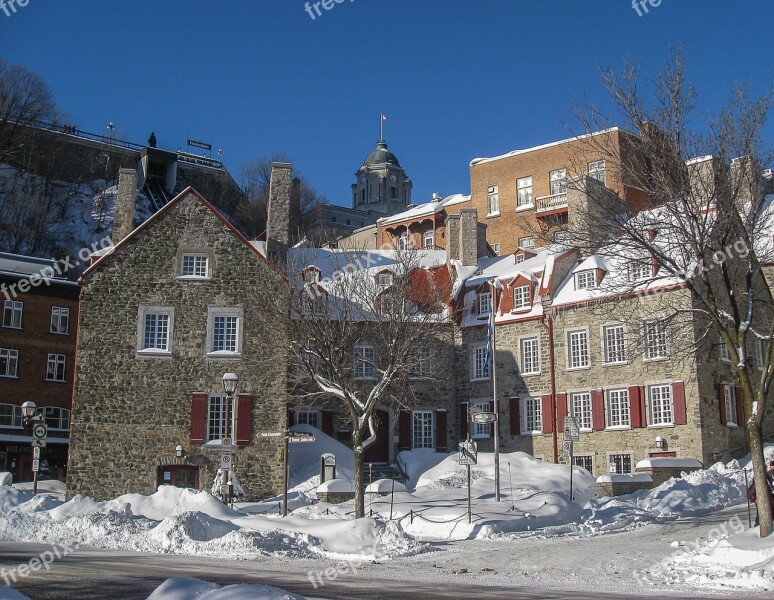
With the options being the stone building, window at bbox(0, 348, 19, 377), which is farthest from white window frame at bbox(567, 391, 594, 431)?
window at bbox(0, 348, 19, 377)

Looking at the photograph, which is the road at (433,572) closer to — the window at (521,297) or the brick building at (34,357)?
the window at (521,297)

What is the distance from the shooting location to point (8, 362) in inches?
1655

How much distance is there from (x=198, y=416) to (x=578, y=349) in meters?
14.9

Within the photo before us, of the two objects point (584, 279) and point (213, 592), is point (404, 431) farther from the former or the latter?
point (213, 592)

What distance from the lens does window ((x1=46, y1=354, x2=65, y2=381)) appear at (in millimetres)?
43562

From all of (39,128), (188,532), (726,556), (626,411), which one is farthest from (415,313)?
(39,128)

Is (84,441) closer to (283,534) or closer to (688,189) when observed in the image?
(283,534)

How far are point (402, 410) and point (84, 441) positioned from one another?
12.7 meters

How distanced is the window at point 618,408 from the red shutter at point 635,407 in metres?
0.38

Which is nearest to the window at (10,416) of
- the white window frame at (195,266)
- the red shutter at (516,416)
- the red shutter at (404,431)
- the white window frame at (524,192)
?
the white window frame at (195,266)

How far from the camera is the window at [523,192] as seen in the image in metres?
57.9

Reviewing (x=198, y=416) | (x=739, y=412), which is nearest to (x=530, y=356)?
(x=739, y=412)

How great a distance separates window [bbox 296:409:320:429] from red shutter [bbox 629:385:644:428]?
41.3 feet

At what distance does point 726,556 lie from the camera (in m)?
15.9
